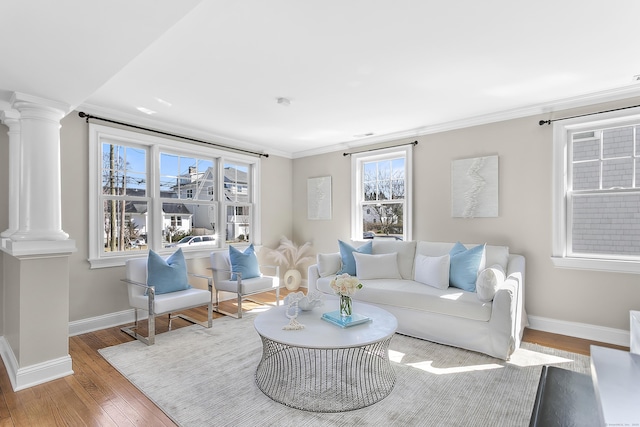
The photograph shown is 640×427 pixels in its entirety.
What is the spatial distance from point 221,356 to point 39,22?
8.74ft

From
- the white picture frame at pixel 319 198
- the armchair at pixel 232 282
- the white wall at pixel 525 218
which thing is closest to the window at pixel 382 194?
the white wall at pixel 525 218

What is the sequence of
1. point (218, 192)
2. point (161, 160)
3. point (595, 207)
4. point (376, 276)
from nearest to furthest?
point (595, 207)
point (376, 276)
point (161, 160)
point (218, 192)

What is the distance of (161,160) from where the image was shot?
14.4 feet

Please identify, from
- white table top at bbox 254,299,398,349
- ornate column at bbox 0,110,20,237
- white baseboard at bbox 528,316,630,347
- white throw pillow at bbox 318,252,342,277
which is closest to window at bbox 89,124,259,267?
ornate column at bbox 0,110,20,237

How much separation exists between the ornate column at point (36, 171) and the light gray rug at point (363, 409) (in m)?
1.28

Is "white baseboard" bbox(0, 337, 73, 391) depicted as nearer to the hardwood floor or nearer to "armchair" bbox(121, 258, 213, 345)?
the hardwood floor

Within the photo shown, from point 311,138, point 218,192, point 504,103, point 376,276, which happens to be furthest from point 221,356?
point 504,103

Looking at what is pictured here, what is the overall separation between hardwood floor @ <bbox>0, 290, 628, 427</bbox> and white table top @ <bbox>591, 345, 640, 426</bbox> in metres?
2.26

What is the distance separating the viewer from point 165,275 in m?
3.58

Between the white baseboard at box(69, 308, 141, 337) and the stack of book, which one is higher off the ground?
the stack of book

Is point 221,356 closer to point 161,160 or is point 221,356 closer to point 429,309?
point 429,309

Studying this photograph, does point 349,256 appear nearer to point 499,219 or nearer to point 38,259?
point 499,219

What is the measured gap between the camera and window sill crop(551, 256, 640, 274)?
3.15 m

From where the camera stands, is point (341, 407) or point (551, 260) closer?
point (341, 407)
